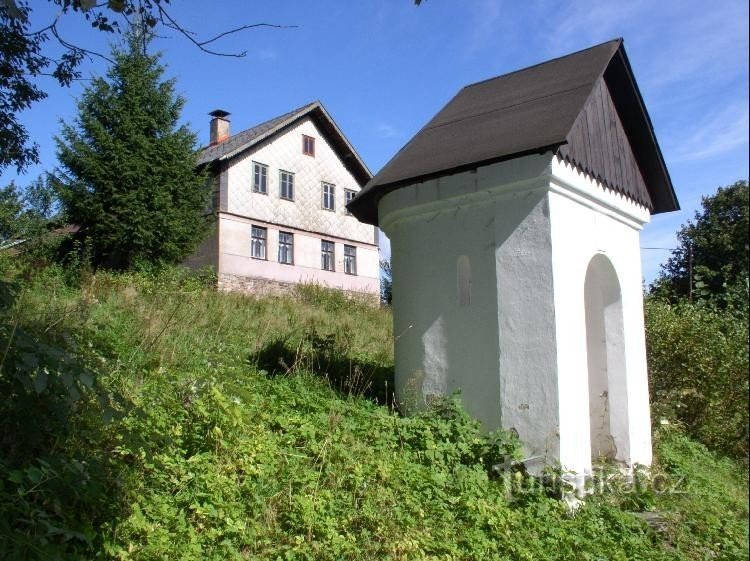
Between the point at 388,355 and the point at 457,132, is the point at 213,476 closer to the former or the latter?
the point at 457,132

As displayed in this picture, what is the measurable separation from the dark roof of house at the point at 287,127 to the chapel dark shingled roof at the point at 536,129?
16954 mm

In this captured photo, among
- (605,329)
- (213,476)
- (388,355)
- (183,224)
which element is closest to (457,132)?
(605,329)

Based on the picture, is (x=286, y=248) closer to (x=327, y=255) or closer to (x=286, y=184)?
(x=327, y=255)

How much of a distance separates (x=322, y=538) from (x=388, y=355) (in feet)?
22.2

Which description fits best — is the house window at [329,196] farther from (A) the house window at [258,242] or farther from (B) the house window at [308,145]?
(A) the house window at [258,242]

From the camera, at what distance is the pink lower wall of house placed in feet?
83.0

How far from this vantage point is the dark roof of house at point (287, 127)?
85.3 feet

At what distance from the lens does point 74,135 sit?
18.5 metres

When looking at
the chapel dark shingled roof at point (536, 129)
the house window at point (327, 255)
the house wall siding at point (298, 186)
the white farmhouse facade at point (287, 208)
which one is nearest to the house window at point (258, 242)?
the white farmhouse facade at point (287, 208)

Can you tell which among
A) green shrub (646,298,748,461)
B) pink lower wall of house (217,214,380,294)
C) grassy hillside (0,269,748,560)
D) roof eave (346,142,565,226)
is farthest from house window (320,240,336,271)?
grassy hillside (0,269,748,560)

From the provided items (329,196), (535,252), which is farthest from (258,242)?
(535,252)

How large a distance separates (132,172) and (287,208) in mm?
9994

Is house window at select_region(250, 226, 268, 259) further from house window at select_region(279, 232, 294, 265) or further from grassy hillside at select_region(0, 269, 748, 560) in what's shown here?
grassy hillside at select_region(0, 269, 748, 560)

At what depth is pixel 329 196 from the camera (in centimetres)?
Answer: 2962
